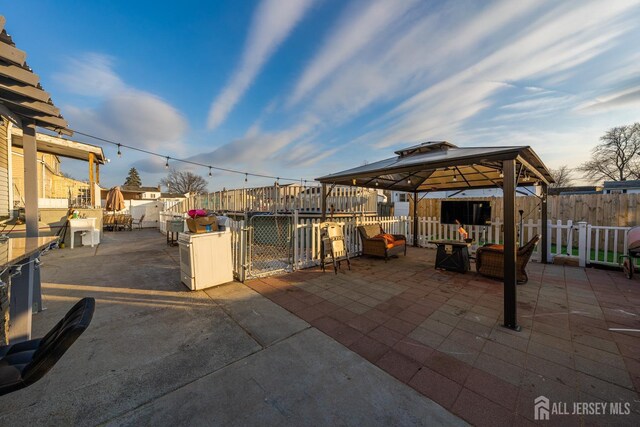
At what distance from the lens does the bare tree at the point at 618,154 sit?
19.7 m

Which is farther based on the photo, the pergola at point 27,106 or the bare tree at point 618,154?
the bare tree at point 618,154

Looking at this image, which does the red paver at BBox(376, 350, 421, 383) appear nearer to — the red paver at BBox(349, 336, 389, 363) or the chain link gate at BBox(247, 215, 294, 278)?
the red paver at BBox(349, 336, 389, 363)

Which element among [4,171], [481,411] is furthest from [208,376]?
[4,171]

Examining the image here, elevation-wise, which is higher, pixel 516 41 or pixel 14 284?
pixel 516 41

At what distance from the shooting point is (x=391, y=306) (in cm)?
340

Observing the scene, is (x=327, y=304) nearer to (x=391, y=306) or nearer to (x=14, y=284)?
(x=391, y=306)

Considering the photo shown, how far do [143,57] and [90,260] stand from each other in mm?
6052

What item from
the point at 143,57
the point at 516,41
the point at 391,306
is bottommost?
the point at 391,306

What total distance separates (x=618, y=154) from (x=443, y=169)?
28.4m

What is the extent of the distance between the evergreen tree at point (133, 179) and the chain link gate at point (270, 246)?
167ft

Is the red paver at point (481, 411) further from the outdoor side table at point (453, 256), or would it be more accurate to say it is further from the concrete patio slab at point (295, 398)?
the outdoor side table at point (453, 256)

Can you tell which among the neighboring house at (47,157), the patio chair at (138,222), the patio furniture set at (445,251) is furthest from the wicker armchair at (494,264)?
the patio chair at (138,222)

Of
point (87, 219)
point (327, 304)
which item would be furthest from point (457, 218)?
point (87, 219)

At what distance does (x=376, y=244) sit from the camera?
6.21m
